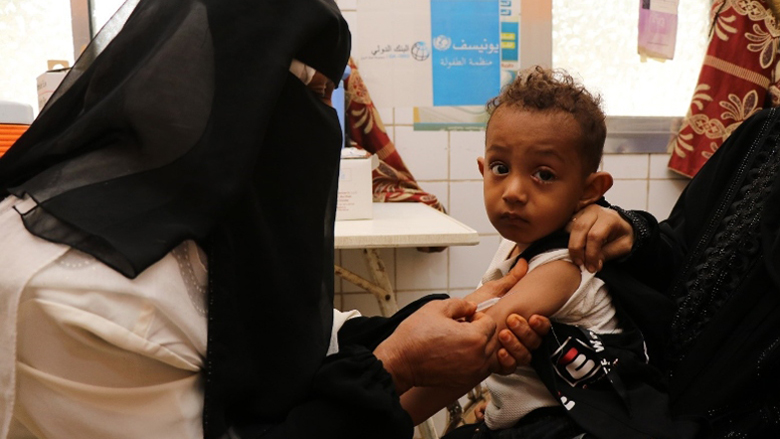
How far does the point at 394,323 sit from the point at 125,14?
0.65 meters

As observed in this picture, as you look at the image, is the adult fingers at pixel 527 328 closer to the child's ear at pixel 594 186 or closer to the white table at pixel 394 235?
the child's ear at pixel 594 186

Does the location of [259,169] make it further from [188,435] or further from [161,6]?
[188,435]

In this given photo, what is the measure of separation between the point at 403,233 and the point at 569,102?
0.61 metres

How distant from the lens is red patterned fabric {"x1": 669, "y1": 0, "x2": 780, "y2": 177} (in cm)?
227

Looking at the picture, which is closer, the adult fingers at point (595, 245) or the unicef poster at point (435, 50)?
the adult fingers at point (595, 245)

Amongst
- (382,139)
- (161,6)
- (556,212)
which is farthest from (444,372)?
(382,139)

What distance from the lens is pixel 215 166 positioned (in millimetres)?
658

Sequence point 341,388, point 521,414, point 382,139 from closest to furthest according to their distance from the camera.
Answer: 1. point 341,388
2. point 521,414
3. point 382,139

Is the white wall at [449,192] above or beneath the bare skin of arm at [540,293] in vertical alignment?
beneath

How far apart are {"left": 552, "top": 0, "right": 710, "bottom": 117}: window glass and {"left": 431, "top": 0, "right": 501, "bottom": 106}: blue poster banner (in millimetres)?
295

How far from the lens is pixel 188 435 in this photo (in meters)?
0.65

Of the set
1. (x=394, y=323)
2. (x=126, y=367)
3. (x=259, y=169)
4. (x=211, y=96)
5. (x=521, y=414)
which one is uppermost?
(x=211, y=96)

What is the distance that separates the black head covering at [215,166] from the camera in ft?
2.04

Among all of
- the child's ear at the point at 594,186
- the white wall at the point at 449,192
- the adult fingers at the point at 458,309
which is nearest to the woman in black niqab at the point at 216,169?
the adult fingers at the point at 458,309
